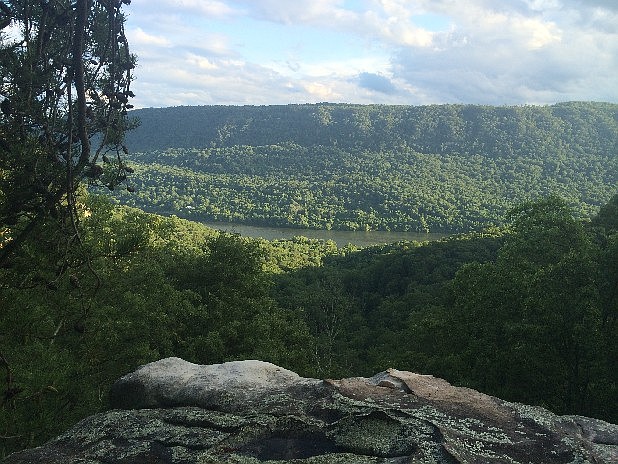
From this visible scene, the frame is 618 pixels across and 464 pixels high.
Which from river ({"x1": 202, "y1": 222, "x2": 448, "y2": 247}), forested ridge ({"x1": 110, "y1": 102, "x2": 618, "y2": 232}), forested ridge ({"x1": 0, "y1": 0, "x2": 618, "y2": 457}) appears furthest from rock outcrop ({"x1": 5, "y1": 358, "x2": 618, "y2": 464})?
forested ridge ({"x1": 110, "y1": 102, "x2": 618, "y2": 232})

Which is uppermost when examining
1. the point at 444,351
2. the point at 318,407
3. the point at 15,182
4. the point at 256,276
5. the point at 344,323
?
the point at 15,182

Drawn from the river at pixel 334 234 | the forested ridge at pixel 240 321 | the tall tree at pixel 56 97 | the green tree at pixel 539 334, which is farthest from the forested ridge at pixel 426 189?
the tall tree at pixel 56 97

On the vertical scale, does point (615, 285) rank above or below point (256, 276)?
above

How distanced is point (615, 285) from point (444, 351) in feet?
24.0

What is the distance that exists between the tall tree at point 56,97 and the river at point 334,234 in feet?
396

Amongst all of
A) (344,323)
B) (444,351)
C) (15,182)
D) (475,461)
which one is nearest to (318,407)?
(475,461)

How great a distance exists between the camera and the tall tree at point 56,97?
15.8 feet

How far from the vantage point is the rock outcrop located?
18.0 feet

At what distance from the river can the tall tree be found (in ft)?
396

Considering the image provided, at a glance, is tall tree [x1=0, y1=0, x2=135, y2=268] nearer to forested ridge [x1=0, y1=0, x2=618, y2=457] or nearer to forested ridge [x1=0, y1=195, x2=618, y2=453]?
forested ridge [x1=0, y1=0, x2=618, y2=457]

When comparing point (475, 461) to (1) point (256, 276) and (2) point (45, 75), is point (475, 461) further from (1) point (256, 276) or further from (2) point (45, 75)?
(1) point (256, 276)

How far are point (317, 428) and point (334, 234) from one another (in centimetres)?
13829

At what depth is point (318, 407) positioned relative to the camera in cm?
636

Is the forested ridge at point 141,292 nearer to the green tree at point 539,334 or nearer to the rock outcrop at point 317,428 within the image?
the green tree at point 539,334
